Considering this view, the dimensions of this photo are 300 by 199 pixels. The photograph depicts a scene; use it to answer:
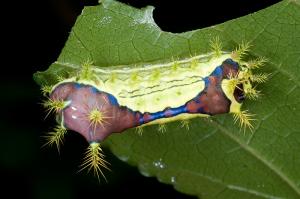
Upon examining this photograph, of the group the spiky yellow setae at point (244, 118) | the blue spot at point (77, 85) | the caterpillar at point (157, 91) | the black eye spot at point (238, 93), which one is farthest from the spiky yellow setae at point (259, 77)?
the blue spot at point (77, 85)

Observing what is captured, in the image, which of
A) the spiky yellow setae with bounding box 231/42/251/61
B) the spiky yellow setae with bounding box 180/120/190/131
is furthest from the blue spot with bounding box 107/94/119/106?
the spiky yellow setae with bounding box 231/42/251/61

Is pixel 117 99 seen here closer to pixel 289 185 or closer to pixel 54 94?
pixel 54 94

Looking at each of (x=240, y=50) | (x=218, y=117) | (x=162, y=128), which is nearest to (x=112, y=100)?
(x=162, y=128)

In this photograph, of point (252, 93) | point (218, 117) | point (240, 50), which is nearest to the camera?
point (240, 50)

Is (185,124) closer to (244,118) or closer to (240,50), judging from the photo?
(244,118)

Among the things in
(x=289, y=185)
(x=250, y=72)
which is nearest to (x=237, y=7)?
(x=250, y=72)

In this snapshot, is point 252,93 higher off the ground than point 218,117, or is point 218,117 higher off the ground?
point 252,93
